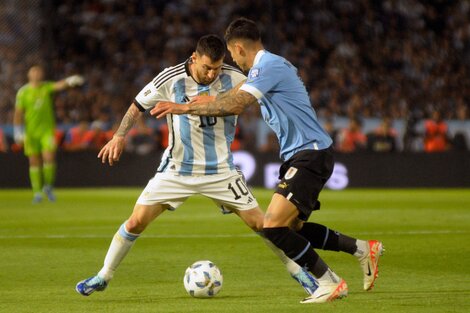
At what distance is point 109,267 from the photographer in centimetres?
716

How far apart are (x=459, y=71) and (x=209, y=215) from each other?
1030cm

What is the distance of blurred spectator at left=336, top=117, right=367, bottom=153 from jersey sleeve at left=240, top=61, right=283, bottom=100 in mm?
15026

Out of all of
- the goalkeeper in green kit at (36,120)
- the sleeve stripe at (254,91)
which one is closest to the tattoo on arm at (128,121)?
the sleeve stripe at (254,91)

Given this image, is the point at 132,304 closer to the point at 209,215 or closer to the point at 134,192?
the point at 209,215

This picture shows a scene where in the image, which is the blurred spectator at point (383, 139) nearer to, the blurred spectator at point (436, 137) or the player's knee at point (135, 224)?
the blurred spectator at point (436, 137)

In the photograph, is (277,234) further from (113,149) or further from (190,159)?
(113,149)

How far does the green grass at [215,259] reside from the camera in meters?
6.73

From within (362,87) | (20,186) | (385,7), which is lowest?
(20,186)

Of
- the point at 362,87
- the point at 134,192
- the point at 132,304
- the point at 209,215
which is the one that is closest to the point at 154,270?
the point at 132,304

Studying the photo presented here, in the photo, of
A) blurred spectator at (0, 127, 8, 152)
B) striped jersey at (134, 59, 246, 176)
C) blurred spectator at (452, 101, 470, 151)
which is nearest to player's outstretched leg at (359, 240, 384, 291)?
striped jersey at (134, 59, 246, 176)

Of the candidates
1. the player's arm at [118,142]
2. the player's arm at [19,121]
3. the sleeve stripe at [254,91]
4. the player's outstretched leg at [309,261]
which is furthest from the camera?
the player's arm at [19,121]

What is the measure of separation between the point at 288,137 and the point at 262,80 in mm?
455

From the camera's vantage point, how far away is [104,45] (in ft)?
81.1

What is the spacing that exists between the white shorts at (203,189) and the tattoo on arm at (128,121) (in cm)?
41
